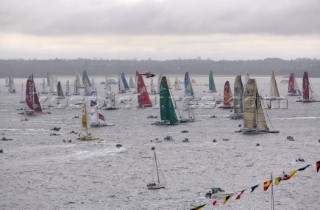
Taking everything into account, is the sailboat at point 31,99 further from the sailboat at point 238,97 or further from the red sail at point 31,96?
the sailboat at point 238,97

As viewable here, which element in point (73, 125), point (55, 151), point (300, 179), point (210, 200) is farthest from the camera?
point (73, 125)

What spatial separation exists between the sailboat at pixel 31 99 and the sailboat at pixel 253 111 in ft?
130

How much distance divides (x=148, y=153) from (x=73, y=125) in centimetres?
2975

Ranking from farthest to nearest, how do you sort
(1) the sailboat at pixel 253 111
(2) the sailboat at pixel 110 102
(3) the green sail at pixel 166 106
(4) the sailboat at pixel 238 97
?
(2) the sailboat at pixel 110 102 < (4) the sailboat at pixel 238 97 < (3) the green sail at pixel 166 106 < (1) the sailboat at pixel 253 111

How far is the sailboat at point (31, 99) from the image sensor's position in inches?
4001

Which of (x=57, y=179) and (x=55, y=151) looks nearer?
(x=57, y=179)

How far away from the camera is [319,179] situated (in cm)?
4862

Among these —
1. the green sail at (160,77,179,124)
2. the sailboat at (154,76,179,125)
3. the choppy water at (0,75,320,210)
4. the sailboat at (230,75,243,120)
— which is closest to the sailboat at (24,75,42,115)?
the choppy water at (0,75,320,210)

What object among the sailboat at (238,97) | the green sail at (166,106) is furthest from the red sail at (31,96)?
the sailboat at (238,97)

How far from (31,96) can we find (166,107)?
27458mm

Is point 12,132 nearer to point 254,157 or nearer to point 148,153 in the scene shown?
point 148,153

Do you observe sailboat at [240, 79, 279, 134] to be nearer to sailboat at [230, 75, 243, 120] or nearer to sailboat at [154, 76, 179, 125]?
sailboat at [154, 76, 179, 125]

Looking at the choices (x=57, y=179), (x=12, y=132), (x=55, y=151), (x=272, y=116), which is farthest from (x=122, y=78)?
(x=57, y=179)

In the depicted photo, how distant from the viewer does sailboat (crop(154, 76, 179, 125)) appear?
278 feet
